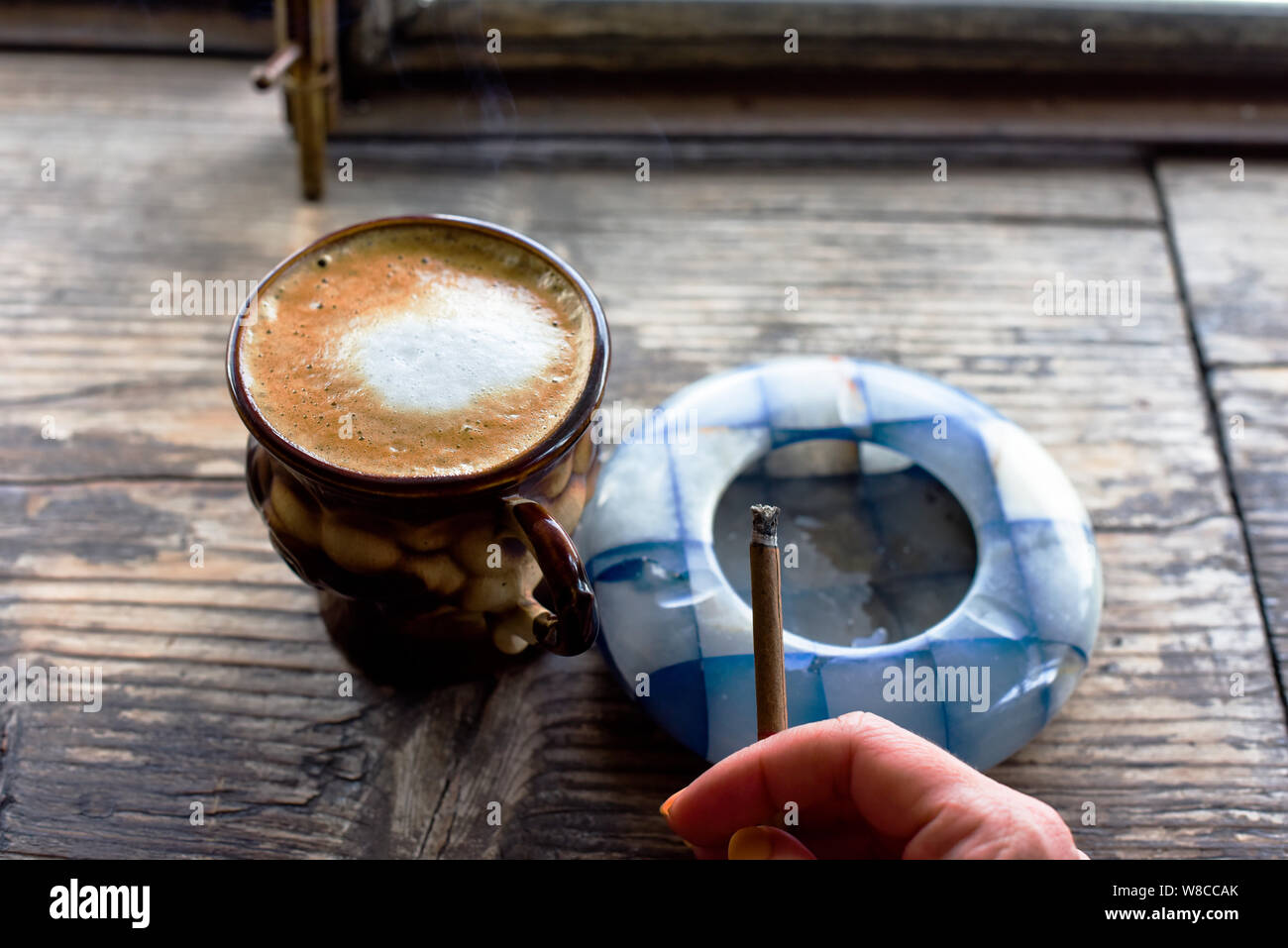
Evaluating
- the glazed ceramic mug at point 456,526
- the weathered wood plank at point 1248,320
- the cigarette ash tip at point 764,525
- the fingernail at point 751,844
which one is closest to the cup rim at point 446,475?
the glazed ceramic mug at point 456,526

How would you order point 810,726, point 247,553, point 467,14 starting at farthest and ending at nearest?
point 467,14 → point 247,553 → point 810,726

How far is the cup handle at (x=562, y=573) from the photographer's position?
591mm

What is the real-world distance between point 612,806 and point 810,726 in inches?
8.3

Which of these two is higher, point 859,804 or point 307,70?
point 307,70

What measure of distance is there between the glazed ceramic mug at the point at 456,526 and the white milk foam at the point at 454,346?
34mm

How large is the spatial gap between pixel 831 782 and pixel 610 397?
1.53ft

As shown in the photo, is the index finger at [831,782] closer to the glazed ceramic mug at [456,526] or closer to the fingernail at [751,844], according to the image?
the fingernail at [751,844]

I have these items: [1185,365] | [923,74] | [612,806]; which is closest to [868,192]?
[923,74]

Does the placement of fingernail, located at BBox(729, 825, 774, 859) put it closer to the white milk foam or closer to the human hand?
the human hand

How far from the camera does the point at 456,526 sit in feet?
2.04

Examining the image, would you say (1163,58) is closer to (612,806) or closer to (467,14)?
(467,14)

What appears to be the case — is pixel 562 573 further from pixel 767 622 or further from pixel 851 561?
pixel 851 561

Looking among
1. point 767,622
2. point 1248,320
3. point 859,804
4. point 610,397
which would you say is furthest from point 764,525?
point 1248,320

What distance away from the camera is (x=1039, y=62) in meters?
1.22
